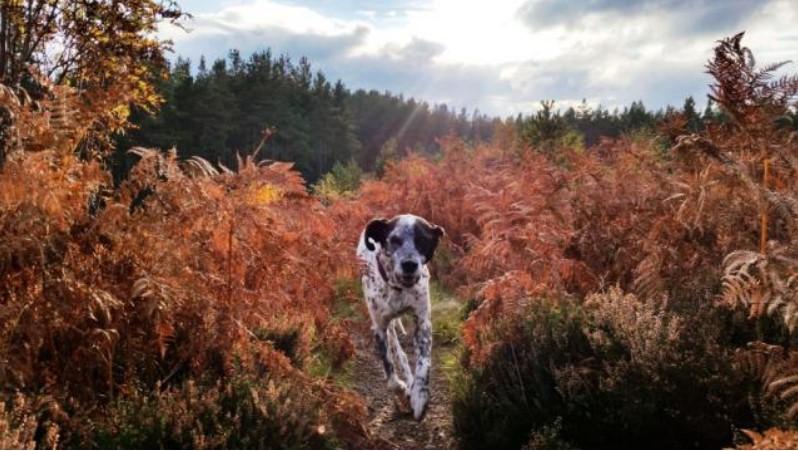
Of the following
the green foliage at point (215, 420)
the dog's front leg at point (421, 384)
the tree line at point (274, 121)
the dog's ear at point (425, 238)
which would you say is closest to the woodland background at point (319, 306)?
the green foliage at point (215, 420)

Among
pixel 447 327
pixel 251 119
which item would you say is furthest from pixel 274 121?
pixel 447 327

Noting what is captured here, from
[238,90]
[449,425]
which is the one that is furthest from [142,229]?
[238,90]

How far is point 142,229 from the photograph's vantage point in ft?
16.2

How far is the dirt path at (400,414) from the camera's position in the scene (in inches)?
231

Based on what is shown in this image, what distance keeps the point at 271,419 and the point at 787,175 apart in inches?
162

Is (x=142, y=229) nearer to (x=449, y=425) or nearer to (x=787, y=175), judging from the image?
(x=449, y=425)

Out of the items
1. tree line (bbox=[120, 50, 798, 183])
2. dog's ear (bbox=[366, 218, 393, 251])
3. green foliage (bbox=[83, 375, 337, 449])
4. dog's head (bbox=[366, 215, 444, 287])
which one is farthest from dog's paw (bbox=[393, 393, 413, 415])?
tree line (bbox=[120, 50, 798, 183])

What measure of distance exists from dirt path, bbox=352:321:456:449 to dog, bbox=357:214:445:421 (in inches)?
5.9

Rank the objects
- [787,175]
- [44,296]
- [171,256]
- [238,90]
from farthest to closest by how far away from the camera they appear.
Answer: [238,90] → [787,175] → [171,256] → [44,296]

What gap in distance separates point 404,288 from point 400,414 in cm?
112

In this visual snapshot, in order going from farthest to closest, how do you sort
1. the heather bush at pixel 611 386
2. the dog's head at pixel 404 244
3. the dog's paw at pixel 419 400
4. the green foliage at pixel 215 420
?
1. the dog's head at pixel 404 244
2. the dog's paw at pixel 419 400
3. the heather bush at pixel 611 386
4. the green foliage at pixel 215 420

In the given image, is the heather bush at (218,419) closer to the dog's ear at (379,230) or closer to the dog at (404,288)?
the dog at (404,288)

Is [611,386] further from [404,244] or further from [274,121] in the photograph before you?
[274,121]

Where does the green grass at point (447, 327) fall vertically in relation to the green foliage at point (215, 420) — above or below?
below
